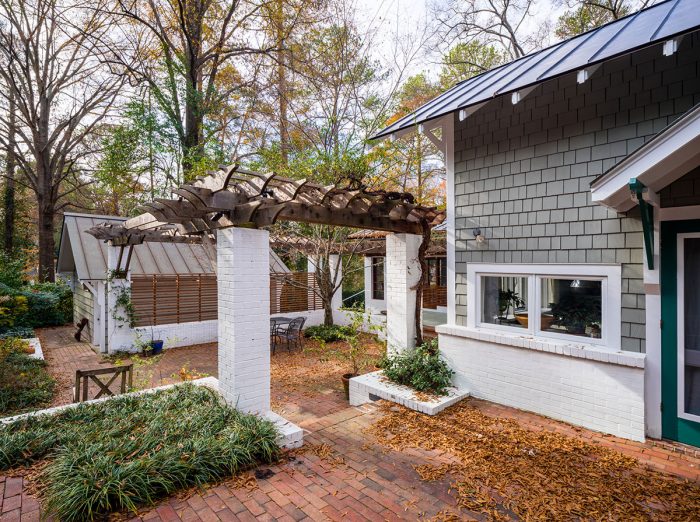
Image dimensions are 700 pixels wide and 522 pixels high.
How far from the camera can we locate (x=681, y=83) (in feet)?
12.2

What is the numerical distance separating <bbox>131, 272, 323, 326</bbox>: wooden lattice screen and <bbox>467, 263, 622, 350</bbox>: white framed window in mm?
5441

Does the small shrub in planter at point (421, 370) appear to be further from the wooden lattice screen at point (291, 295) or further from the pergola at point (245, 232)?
the wooden lattice screen at point (291, 295)

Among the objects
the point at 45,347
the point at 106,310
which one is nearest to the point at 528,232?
the point at 106,310

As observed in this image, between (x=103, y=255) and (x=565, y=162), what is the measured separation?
11033 mm

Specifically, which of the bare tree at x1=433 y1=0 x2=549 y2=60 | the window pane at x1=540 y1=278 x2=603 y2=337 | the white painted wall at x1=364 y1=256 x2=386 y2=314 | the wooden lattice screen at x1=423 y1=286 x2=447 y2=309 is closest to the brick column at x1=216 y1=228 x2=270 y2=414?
the window pane at x1=540 y1=278 x2=603 y2=337

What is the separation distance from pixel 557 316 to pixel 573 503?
2321 millimetres

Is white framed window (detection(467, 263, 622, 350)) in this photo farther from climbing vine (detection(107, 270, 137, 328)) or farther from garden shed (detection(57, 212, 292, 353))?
climbing vine (detection(107, 270, 137, 328))

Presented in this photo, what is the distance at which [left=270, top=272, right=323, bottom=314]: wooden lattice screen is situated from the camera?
1149cm

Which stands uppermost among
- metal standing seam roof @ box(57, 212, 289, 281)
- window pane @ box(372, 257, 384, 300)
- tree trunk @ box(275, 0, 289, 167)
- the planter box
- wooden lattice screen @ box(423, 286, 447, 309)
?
tree trunk @ box(275, 0, 289, 167)

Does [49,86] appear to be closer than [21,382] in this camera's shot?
No

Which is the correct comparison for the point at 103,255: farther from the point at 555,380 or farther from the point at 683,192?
the point at 683,192

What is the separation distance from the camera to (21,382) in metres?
5.90

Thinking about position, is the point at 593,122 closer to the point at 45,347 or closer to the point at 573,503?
the point at 573,503

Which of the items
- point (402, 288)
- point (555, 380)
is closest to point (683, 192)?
point (555, 380)
